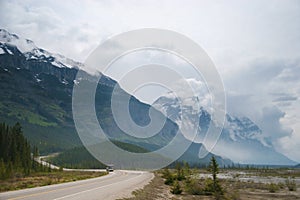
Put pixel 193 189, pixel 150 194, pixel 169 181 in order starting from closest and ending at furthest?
pixel 150 194 < pixel 193 189 < pixel 169 181

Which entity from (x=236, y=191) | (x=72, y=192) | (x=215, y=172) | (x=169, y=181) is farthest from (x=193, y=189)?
(x=72, y=192)

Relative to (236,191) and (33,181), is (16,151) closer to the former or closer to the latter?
(33,181)

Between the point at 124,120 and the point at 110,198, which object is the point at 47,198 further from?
the point at 124,120

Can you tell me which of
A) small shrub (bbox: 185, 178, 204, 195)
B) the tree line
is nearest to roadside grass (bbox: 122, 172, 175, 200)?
small shrub (bbox: 185, 178, 204, 195)

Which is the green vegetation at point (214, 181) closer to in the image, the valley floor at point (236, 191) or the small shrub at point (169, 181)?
the valley floor at point (236, 191)


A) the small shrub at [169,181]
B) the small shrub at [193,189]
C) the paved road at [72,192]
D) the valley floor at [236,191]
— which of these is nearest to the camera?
the paved road at [72,192]

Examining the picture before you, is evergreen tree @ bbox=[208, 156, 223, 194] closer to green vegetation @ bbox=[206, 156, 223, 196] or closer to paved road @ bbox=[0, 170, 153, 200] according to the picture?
green vegetation @ bbox=[206, 156, 223, 196]

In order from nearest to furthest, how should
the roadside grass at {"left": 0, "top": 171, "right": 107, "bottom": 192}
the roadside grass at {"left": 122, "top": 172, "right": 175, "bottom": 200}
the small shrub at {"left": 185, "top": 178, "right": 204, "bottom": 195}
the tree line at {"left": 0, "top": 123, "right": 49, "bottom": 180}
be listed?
the roadside grass at {"left": 122, "top": 172, "right": 175, "bottom": 200} < the roadside grass at {"left": 0, "top": 171, "right": 107, "bottom": 192} < the small shrub at {"left": 185, "top": 178, "right": 204, "bottom": 195} < the tree line at {"left": 0, "top": 123, "right": 49, "bottom": 180}

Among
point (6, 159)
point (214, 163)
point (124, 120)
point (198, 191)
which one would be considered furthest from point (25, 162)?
point (214, 163)

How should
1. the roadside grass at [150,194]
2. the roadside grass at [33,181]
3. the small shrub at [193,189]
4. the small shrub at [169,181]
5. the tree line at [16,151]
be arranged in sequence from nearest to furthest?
the roadside grass at [150,194] < the roadside grass at [33,181] < the small shrub at [193,189] < the small shrub at [169,181] < the tree line at [16,151]

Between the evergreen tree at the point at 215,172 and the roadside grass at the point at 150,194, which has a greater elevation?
the evergreen tree at the point at 215,172

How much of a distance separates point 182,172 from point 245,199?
2776 cm

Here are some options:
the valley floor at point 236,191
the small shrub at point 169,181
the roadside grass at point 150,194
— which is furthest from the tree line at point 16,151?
the roadside grass at point 150,194

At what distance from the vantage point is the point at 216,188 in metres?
44.9
